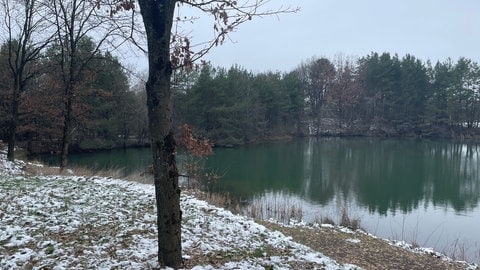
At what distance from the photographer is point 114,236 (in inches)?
234

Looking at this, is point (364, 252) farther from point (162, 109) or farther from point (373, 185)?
point (373, 185)

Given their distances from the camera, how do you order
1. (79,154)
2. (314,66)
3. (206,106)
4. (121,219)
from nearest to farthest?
1. (121,219)
2. (79,154)
3. (206,106)
4. (314,66)

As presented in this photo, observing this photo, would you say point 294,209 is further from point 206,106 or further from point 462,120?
point 462,120

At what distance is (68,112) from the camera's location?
14516mm

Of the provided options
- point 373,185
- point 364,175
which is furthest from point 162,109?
point 364,175

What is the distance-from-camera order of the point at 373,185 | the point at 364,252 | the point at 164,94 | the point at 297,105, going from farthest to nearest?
the point at 297,105 → the point at 373,185 → the point at 364,252 → the point at 164,94

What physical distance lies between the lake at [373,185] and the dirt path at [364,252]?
266 cm

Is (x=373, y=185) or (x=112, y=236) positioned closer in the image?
(x=112, y=236)

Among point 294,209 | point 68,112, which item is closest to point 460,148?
point 294,209

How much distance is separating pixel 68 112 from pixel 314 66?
57604 millimetres

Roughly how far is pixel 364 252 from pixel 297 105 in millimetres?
50869

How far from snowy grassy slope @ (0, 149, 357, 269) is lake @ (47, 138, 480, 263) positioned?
7172 mm

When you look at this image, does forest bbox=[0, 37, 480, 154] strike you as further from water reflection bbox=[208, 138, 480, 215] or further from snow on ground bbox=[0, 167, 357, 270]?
snow on ground bbox=[0, 167, 357, 270]

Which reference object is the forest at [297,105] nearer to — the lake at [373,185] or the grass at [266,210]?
the lake at [373,185]
